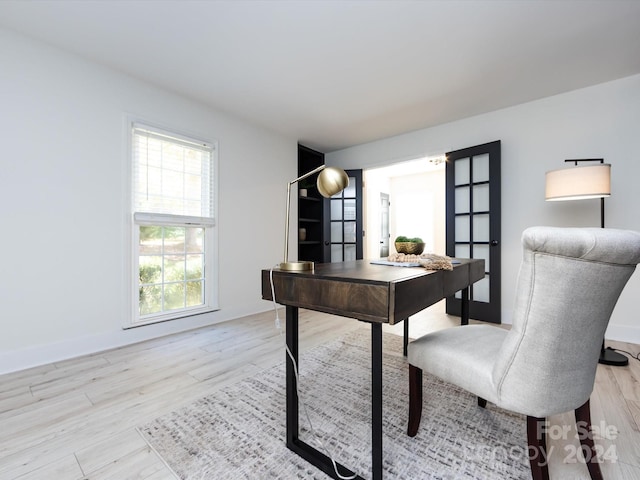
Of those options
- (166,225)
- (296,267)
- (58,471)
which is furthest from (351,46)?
(58,471)

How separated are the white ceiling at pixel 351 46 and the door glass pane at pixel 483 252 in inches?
64.4

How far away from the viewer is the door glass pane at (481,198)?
3492 millimetres

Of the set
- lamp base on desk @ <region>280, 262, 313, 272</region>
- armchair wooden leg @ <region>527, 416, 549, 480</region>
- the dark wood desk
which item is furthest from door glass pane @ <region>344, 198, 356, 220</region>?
armchair wooden leg @ <region>527, 416, 549, 480</region>

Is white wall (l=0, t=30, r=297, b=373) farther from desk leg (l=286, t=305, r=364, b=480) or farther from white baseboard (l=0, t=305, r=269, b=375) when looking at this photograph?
desk leg (l=286, t=305, r=364, b=480)

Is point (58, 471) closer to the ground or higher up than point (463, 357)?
closer to the ground

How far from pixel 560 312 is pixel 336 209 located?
13.4 ft

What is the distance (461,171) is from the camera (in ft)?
12.1

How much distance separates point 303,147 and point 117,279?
324 centimetres

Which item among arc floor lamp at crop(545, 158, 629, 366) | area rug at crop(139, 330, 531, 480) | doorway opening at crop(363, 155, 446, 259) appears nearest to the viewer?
area rug at crop(139, 330, 531, 480)

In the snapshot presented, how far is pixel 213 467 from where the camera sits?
1211mm

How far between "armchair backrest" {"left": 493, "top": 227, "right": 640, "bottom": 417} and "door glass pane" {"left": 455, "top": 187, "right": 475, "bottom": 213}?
2920 mm

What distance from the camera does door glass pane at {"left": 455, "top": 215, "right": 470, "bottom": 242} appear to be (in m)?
3.67

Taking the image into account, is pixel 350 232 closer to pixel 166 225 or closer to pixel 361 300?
pixel 166 225

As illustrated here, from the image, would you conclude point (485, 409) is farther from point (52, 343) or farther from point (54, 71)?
point (54, 71)
